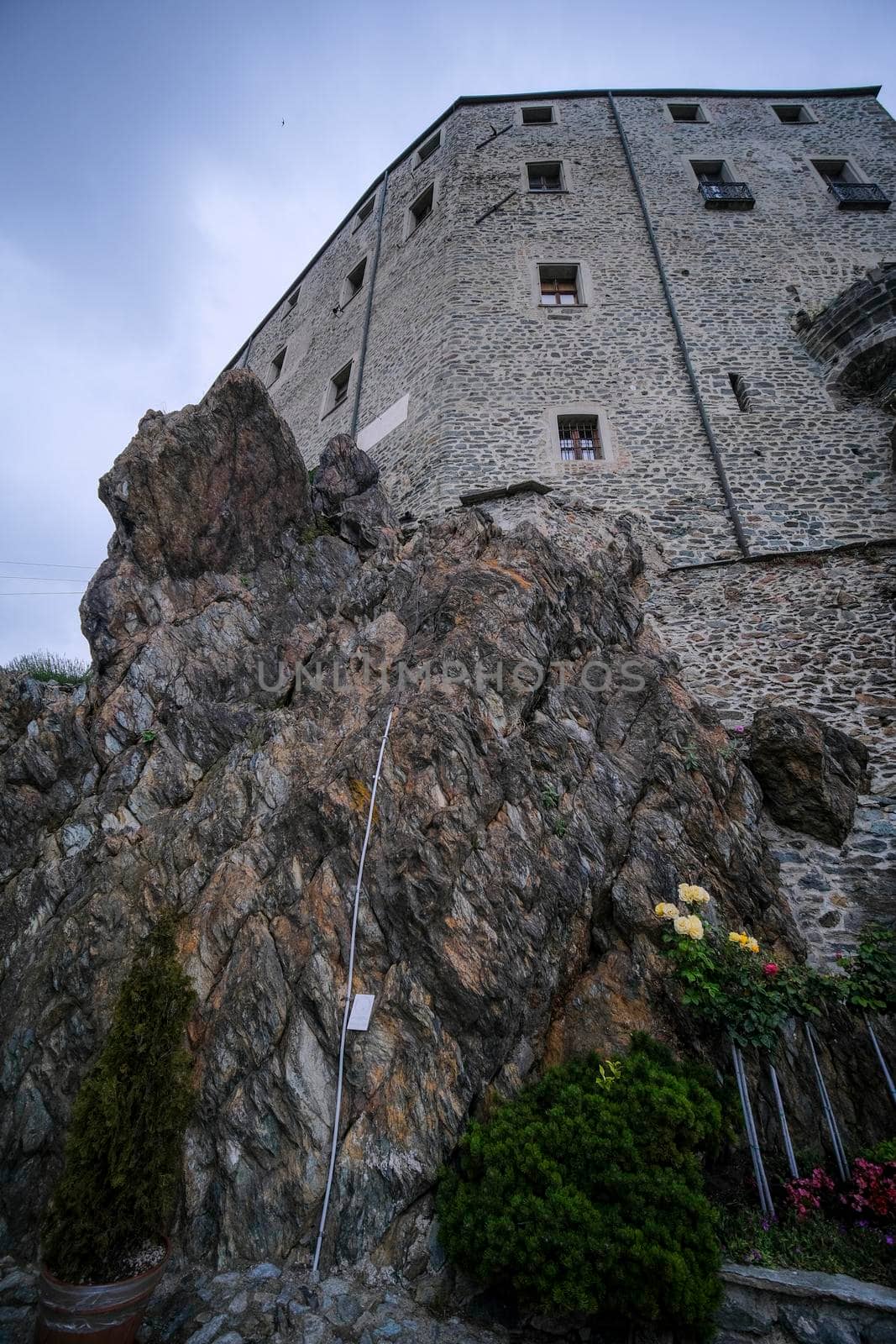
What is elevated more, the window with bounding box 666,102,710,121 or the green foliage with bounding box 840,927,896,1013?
the window with bounding box 666,102,710,121

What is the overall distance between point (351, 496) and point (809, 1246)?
8961 mm

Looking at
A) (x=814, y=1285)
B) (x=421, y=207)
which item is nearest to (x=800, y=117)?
(x=421, y=207)

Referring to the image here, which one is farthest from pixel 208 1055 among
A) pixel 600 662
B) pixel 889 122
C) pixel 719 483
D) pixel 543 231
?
pixel 889 122

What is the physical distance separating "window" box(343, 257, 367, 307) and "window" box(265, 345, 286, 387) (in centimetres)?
267

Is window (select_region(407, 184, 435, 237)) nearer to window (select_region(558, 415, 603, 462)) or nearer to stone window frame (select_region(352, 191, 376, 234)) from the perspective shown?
stone window frame (select_region(352, 191, 376, 234))

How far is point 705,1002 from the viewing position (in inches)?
172

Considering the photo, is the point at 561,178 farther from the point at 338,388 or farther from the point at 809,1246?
the point at 809,1246

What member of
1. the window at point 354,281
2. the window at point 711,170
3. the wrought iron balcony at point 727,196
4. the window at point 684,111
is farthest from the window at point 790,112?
the window at point 354,281

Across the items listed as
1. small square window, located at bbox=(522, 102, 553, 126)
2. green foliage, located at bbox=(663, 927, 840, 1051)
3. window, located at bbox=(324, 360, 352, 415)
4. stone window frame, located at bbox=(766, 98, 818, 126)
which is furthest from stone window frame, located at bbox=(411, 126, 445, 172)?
green foliage, located at bbox=(663, 927, 840, 1051)

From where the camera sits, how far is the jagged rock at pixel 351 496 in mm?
8664

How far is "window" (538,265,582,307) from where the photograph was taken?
12.5 meters

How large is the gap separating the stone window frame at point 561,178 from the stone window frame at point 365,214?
5.08m

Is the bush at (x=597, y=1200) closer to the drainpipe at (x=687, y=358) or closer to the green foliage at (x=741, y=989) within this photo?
the green foliage at (x=741, y=989)

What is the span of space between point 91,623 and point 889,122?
73.6 feet
